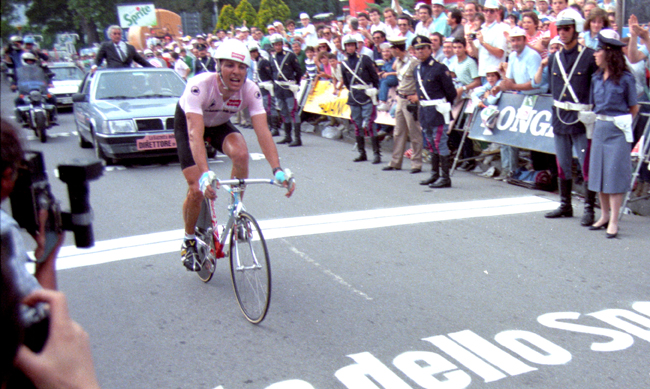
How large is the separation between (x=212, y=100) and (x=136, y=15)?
40.2m

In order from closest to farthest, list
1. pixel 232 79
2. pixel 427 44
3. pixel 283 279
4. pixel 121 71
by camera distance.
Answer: pixel 232 79 → pixel 283 279 → pixel 427 44 → pixel 121 71

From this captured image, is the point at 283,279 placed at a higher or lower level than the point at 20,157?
lower

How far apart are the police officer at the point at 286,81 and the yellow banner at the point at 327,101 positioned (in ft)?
2.29

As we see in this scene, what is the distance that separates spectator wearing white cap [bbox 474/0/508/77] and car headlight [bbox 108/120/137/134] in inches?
232

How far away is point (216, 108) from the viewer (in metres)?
5.12

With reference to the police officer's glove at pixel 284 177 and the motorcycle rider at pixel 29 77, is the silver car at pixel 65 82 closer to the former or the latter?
the motorcycle rider at pixel 29 77

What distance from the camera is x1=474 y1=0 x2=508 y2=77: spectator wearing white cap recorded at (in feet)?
33.1

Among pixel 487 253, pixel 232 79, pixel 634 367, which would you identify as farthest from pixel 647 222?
pixel 232 79

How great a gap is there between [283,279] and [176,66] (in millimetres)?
15759

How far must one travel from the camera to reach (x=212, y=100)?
16.6 ft

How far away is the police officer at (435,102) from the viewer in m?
9.27

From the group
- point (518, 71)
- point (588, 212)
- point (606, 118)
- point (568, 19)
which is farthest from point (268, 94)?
point (606, 118)

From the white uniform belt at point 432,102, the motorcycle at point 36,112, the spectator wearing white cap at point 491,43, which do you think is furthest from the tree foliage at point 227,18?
the white uniform belt at point 432,102

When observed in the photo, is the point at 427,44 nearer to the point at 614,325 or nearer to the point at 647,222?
the point at 647,222
